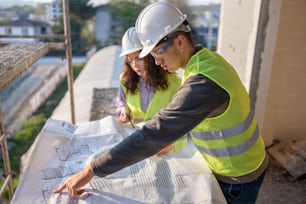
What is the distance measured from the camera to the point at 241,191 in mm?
1226

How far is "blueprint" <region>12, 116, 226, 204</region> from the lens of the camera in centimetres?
101

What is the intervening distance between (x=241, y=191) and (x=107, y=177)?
51 centimetres

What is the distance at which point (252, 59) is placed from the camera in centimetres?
228

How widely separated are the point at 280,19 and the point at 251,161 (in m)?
1.59

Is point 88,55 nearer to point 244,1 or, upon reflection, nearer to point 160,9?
point 244,1

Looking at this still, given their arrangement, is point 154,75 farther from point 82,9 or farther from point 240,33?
point 82,9

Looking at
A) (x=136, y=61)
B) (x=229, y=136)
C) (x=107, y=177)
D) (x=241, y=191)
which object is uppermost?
(x=136, y=61)

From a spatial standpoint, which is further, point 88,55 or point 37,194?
point 88,55

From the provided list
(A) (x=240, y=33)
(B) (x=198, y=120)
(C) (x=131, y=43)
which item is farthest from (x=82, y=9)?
(B) (x=198, y=120)

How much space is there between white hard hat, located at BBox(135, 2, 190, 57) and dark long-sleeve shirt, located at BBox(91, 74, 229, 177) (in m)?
0.18

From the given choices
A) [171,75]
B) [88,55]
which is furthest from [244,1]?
[88,55]

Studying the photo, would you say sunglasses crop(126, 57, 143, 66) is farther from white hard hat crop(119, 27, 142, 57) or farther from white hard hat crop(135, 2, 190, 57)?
white hard hat crop(135, 2, 190, 57)

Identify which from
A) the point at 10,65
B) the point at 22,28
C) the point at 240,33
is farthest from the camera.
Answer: the point at 22,28

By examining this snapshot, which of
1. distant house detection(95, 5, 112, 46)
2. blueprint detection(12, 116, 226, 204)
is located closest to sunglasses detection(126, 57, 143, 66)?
blueprint detection(12, 116, 226, 204)
